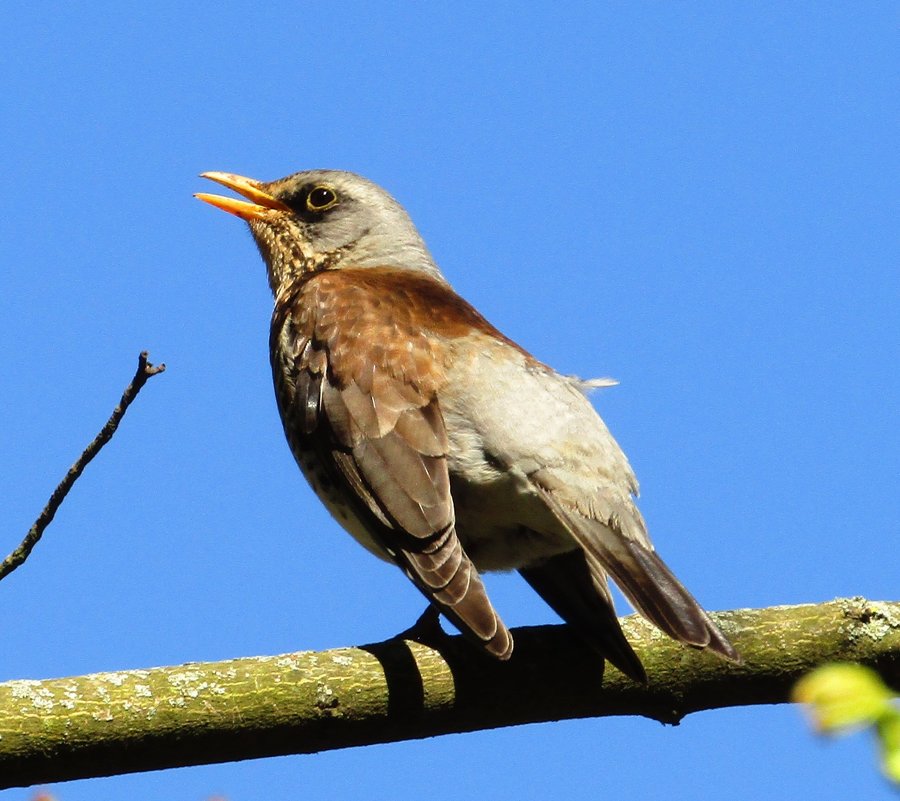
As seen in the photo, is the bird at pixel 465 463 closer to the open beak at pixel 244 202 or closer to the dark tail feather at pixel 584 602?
the dark tail feather at pixel 584 602

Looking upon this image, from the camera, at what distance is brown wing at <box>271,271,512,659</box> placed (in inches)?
180

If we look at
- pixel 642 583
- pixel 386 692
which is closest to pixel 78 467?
pixel 386 692

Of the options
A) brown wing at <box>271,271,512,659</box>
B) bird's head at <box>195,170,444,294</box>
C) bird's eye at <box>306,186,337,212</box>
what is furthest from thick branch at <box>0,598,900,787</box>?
bird's eye at <box>306,186,337,212</box>

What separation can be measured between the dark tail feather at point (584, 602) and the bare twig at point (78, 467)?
1703 mm

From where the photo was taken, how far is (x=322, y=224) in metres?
7.34

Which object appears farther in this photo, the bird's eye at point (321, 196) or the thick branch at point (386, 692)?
the bird's eye at point (321, 196)

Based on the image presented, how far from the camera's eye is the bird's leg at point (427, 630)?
177 inches

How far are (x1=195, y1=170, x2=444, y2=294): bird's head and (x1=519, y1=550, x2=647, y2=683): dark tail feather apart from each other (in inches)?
96.8

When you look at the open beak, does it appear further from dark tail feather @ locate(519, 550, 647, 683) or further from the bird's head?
dark tail feather @ locate(519, 550, 647, 683)

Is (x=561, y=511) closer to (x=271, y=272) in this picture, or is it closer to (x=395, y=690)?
(x=395, y=690)

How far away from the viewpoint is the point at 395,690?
407 cm

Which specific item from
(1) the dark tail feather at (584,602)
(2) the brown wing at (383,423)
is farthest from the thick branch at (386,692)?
(2) the brown wing at (383,423)

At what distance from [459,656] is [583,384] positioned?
194 centimetres

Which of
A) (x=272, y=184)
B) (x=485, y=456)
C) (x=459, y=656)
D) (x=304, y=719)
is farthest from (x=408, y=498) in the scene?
(x=272, y=184)
